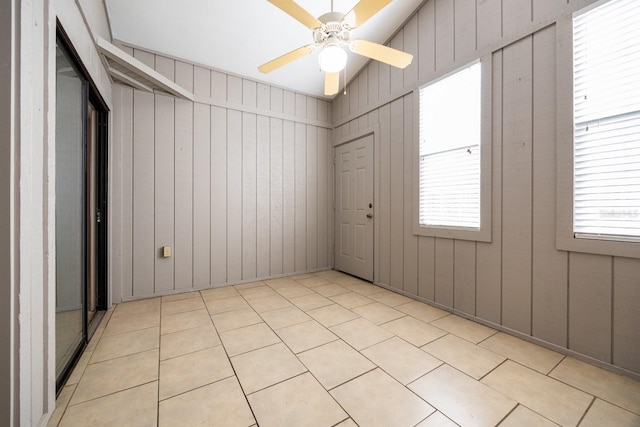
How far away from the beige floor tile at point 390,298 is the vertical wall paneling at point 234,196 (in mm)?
1907

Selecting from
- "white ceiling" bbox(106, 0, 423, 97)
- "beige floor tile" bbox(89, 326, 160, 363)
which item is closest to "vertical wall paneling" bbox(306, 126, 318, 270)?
"white ceiling" bbox(106, 0, 423, 97)

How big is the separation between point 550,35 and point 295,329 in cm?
307

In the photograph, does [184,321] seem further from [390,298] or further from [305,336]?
[390,298]

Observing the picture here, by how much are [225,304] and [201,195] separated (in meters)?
1.44

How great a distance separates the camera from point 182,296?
3037 millimetres

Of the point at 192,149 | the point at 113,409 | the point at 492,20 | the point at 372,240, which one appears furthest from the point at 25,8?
the point at 372,240

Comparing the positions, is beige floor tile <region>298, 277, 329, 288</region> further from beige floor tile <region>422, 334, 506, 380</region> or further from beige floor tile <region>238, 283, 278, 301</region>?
beige floor tile <region>422, 334, 506, 380</region>

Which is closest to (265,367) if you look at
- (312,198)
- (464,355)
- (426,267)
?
(464,355)

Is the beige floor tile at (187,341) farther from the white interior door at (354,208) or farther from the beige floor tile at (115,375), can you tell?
the white interior door at (354,208)

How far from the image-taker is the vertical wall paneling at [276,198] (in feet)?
12.4

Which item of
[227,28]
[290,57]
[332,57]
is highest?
[227,28]

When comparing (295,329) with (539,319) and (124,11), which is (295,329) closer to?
(539,319)

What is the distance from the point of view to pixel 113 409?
1.31 metres

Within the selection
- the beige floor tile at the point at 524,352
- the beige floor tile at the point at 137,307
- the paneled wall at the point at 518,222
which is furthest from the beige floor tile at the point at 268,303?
the beige floor tile at the point at 524,352
